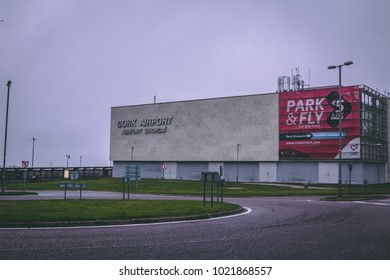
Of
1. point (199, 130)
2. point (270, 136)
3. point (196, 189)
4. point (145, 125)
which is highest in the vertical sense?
point (145, 125)

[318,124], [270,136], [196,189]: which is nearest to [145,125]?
[270,136]

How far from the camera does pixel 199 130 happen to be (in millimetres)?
76375

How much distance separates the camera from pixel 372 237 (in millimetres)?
10656

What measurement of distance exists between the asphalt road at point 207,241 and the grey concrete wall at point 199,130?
56054mm

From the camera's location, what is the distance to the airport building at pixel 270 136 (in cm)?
6356

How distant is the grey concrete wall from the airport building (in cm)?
16

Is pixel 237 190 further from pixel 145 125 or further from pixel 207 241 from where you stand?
pixel 145 125

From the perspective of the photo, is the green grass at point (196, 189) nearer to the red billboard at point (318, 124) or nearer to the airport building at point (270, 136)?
the red billboard at point (318, 124)

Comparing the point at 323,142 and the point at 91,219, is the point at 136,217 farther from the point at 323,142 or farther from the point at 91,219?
the point at 323,142

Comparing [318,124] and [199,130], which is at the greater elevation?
[318,124]

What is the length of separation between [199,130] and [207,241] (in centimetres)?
6650

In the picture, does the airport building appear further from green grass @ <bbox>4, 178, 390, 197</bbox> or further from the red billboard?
green grass @ <bbox>4, 178, 390, 197</bbox>

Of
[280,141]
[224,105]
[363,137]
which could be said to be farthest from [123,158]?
[363,137]

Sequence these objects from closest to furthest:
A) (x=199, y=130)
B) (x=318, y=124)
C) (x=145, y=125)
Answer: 1. (x=318, y=124)
2. (x=199, y=130)
3. (x=145, y=125)
